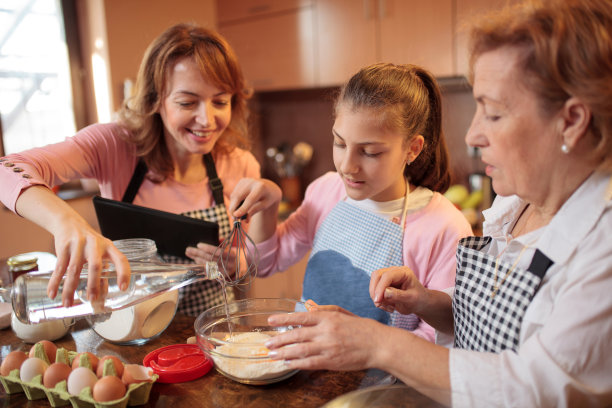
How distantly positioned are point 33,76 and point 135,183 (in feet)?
5.59

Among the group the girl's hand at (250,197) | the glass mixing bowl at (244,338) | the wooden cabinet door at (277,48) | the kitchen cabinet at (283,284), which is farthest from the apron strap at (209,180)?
the wooden cabinet door at (277,48)

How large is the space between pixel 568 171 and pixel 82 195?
258 cm

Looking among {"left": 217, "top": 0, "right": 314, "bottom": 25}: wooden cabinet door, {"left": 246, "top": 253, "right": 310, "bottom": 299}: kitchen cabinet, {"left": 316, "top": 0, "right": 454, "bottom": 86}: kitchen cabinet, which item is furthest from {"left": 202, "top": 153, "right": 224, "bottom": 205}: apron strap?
{"left": 217, "top": 0, "right": 314, "bottom": 25}: wooden cabinet door

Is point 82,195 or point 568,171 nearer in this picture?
point 568,171

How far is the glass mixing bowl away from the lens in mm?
829

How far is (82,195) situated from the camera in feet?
9.00

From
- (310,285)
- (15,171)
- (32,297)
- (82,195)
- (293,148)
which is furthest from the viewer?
(293,148)

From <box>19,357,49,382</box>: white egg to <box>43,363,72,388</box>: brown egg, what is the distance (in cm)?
3

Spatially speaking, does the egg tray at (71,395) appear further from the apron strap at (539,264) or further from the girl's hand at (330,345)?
the apron strap at (539,264)

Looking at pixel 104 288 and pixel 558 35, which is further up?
pixel 558 35

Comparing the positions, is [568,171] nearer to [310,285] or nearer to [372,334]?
[372,334]

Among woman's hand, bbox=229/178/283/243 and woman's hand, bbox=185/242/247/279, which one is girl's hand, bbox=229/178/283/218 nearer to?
woman's hand, bbox=229/178/283/243

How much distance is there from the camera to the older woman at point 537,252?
68 cm

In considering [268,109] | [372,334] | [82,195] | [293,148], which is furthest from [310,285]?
[268,109]
